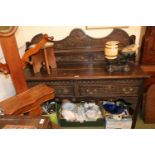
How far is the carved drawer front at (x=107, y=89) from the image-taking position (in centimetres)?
153

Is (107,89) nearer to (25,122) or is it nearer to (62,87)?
(62,87)

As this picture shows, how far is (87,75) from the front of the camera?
151cm

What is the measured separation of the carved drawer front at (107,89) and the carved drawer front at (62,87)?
10 cm

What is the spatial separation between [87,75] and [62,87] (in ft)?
0.93

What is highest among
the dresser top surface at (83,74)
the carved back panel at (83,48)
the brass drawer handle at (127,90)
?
the carved back panel at (83,48)

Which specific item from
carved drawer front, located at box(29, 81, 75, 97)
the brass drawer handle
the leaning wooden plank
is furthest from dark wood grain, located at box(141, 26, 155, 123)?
the leaning wooden plank

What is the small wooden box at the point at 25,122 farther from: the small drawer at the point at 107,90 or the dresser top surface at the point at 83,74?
the small drawer at the point at 107,90

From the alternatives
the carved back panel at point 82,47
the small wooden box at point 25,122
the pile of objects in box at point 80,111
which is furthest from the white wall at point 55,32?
the small wooden box at point 25,122
